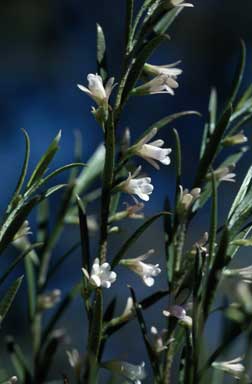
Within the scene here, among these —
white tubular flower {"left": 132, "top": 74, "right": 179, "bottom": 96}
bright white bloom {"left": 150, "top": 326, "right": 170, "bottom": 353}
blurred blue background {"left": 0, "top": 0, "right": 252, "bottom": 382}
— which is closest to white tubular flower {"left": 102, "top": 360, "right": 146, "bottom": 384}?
bright white bloom {"left": 150, "top": 326, "right": 170, "bottom": 353}

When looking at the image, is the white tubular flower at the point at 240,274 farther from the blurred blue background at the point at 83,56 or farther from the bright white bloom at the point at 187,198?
the blurred blue background at the point at 83,56

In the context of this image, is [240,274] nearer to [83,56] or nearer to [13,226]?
[13,226]

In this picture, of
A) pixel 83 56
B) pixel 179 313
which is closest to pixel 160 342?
pixel 179 313

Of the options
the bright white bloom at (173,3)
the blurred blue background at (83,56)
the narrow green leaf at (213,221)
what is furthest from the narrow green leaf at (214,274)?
the blurred blue background at (83,56)

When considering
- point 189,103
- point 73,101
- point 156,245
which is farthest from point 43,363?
point 73,101

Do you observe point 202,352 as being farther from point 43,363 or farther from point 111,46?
point 111,46
